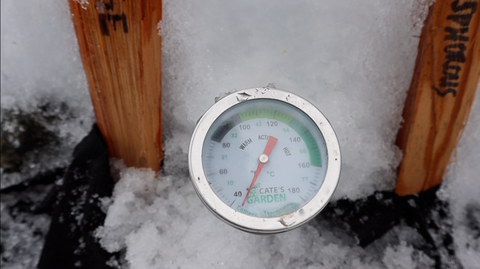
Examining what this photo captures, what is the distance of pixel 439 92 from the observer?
996mm

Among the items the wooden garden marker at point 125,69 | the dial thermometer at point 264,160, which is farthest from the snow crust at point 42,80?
the dial thermometer at point 264,160

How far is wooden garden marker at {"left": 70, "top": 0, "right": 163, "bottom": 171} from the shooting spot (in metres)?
0.86

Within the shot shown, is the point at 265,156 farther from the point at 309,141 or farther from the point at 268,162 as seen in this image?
the point at 309,141

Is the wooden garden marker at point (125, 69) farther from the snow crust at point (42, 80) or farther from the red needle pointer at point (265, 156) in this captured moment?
the red needle pointer at point (265, 156)

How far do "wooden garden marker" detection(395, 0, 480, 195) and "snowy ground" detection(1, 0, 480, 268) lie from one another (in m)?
0.07

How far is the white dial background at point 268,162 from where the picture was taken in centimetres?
78

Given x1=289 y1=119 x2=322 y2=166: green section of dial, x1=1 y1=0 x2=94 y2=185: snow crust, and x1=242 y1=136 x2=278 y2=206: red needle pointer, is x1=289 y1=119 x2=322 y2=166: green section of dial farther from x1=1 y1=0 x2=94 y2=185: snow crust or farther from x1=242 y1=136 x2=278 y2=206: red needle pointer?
x1=1 y1=0 x2=94 y2=185: snow crust

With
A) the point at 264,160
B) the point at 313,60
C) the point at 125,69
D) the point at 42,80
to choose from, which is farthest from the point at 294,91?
the point at 42,80

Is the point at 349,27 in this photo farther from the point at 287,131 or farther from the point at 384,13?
the point at 287,131

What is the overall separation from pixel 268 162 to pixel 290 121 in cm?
13

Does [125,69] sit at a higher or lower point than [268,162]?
higher

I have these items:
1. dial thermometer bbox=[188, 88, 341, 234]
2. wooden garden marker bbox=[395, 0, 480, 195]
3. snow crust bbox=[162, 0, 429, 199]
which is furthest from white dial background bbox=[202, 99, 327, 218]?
wooden garden marker bbox=[395, 0, 480, 195]

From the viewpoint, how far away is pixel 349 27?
3.59 ft

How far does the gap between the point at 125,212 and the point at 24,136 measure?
0.59m
